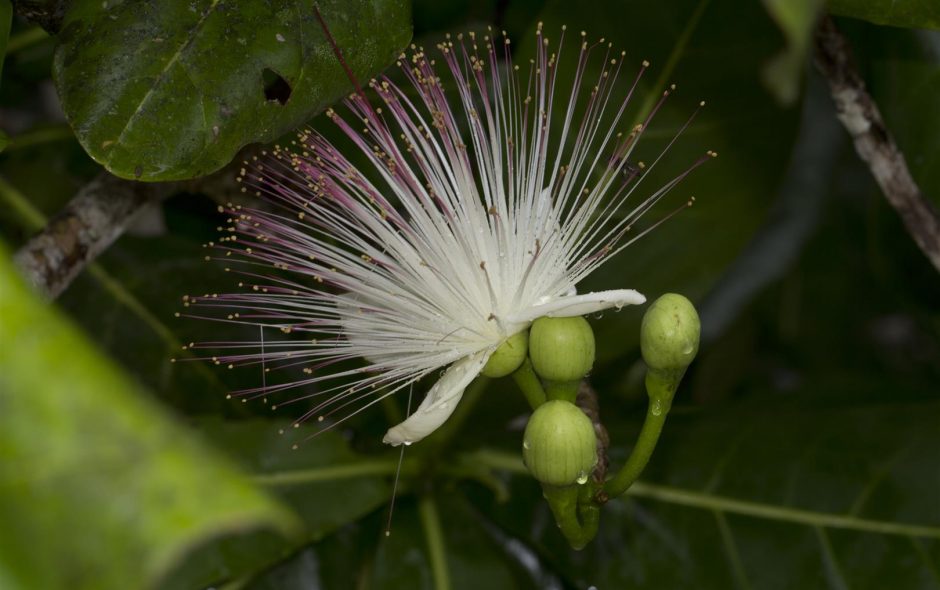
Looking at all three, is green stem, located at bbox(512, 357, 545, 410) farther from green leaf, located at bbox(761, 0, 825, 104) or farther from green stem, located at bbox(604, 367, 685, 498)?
green leaf, located at bbox(761, 0, 825, 104)

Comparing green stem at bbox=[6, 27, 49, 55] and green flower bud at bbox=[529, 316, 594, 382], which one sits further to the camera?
green stem at bbox=[6, 27, 49, 55]

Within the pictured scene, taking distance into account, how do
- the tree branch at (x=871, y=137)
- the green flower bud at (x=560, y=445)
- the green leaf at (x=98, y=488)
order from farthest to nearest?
the tree branch at (x=871, y=137)
the green flower bud at (x=560, y=445)
the green leaf at (x=98, y=488)

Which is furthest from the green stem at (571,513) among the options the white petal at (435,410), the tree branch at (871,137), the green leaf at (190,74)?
the tree branch at (871,137)

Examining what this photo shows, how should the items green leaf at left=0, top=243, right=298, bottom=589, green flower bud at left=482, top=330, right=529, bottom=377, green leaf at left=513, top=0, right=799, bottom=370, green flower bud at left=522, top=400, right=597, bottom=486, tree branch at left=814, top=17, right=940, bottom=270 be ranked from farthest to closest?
green leaf at left=513, top=0, right=799, bottom=370
tree branch at left=814, top=17, right=940, bottom=270
green flower bud at left=482, top=330, right=529, bottom=377
green flower bud at left=522, top=400, right=597, bottom=486
green leaf at left=0, top=243, right=298, bottom=589

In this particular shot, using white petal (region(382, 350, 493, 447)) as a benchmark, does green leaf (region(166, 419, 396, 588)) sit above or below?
below

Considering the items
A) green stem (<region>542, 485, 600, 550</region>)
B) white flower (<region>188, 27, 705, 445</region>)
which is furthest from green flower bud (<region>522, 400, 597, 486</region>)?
white flower (<region>188, 27, 705, 445</region>)

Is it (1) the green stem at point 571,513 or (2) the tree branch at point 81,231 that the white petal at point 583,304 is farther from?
(2) the tree branch at point 81,231

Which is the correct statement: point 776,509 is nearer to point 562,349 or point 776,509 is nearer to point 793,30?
point 562,349
